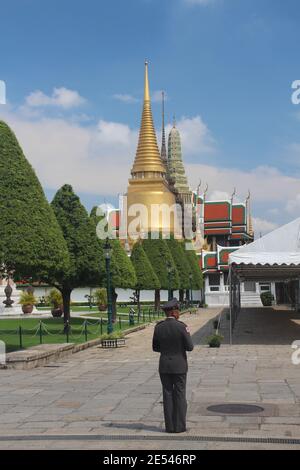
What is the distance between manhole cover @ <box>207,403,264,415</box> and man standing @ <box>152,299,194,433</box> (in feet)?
5.85

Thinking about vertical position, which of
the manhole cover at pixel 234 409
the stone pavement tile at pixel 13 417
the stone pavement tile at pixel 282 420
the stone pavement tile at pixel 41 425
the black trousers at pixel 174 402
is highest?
the black trousers at pixel 174 402

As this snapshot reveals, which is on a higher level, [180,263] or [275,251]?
[180,263]

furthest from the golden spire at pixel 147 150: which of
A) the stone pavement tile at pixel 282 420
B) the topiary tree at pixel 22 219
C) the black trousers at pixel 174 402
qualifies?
the black trousers at pixel 174 402

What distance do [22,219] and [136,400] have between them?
38.3 feet

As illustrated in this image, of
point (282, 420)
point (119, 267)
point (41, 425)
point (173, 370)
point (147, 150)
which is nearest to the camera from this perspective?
point (173, 370)

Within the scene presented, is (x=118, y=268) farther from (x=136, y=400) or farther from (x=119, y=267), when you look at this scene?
(x=136, y=400)

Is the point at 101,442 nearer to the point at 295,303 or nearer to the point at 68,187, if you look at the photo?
the point at 68,187

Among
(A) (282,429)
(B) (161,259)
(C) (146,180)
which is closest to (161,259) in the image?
(B) (161,259)

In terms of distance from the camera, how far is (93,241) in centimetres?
3328

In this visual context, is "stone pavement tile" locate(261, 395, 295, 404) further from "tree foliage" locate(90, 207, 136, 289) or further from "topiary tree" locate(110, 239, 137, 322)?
"topiary tree" locate(110, 239, 137, 322)

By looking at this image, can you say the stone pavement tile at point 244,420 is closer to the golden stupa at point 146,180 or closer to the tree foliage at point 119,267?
the tree foliage at point 119,267

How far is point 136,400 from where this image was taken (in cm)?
1205

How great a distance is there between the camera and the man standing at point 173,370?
8.96m

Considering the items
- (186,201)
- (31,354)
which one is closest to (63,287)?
(31,354)
